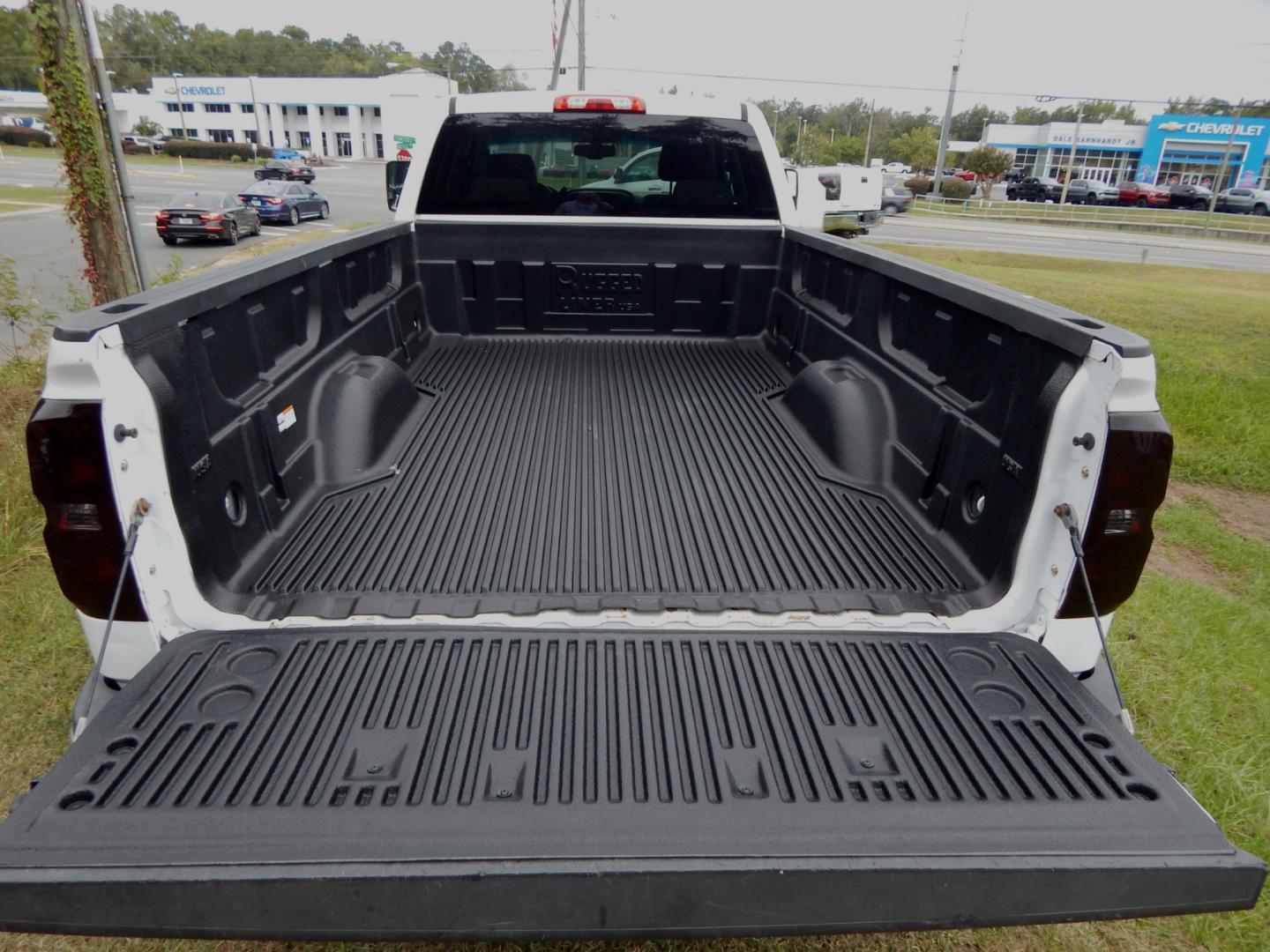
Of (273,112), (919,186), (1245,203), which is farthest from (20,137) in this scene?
(1245,203)

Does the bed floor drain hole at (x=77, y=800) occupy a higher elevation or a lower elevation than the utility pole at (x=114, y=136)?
lower

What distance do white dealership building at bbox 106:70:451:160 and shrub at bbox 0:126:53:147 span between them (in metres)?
8.74

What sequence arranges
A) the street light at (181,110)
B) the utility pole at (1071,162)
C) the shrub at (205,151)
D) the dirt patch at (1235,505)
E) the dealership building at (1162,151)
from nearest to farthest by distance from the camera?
the dirt patch at (1235,505) < the utility pole at (1071,162) < the dealership building at (1162,151) < the shrub at (205,151) < the street light at (181,110)

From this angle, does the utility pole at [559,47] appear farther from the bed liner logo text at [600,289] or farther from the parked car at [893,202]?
the bed liner logo text at [600,289]

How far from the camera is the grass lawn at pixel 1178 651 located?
235cm

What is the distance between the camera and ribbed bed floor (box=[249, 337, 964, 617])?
2320 millimetres

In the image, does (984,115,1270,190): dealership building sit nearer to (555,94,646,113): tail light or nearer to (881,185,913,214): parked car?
(881,185,913,214): parked car

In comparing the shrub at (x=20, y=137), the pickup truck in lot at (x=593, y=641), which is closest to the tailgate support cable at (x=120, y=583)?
the pickup truck in lot at (x=593, y=641)

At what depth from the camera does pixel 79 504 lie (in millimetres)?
1746

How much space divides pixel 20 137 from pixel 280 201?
57.2 meters

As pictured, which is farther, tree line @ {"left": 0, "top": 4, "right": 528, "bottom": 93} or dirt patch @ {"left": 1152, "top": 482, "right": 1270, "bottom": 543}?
tree line @ {"left": 0, "top": 4, "right": 528, "bottom": 93}

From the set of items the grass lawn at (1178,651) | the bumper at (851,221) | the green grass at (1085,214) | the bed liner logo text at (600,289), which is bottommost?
the green grass at (1085,214)

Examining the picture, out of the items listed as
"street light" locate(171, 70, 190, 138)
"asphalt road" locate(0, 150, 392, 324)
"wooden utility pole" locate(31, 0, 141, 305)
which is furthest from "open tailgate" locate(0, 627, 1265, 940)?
"street light" locate(171, 70, 190, 138)

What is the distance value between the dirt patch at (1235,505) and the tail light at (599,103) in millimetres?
4103
